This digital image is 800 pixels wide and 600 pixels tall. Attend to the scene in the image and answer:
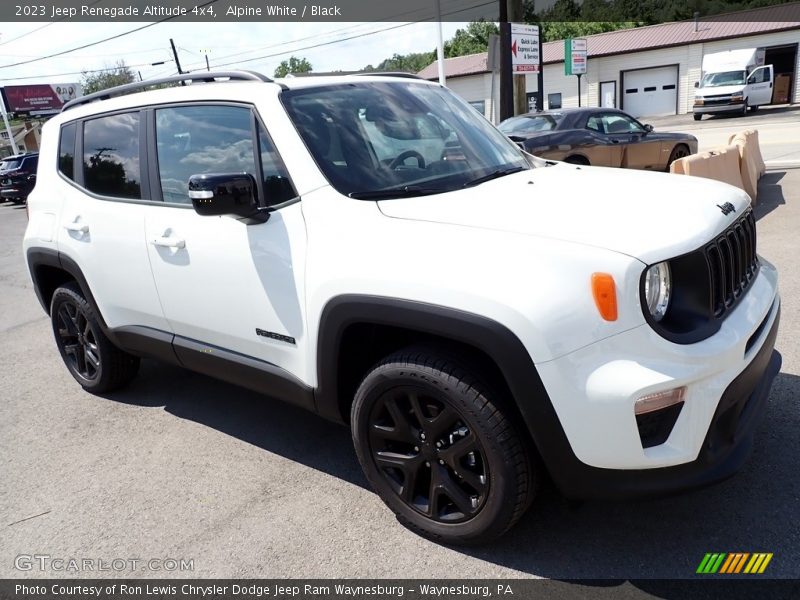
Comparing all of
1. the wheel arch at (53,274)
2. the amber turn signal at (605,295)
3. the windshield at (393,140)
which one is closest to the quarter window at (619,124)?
the windshield at (393,140)

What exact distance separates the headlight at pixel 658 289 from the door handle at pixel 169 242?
220 centimetres

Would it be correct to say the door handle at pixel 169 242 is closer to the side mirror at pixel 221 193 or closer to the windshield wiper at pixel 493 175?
the side mirror at pixel 221 193

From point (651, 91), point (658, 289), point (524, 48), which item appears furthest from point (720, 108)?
point (658, 289)

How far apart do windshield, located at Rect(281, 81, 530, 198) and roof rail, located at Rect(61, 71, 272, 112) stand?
1.09ft

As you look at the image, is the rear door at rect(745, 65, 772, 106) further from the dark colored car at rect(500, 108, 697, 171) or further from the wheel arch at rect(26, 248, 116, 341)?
the wheel arch at rect(26, 248, 116, 341)

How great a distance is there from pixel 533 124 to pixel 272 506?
9981 mm

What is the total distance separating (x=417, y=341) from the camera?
2.65 metres

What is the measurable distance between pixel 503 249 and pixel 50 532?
2531mm

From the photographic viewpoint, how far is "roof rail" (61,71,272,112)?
3.22 m

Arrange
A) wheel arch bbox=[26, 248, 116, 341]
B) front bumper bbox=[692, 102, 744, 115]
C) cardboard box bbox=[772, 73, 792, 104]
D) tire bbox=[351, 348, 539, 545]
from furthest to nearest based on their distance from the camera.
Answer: cardboard box bbox=[772, 73, 792, 104] < front bumper bbox=[692, 102, 744, 115] < wheel arch bbox=[26, 248, 116, 341] < tire bbox=[351, 348, 539, 545]

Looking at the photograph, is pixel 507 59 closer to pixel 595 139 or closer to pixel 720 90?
pixel 595 139

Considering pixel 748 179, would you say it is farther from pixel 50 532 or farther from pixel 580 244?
pixel 50 532

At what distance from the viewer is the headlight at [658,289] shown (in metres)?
2.20

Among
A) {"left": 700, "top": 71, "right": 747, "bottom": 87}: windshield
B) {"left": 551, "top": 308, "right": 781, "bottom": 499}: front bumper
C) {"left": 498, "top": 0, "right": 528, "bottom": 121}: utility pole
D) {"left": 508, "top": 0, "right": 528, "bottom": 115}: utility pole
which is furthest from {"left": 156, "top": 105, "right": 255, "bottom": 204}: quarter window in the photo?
{"left": 700, "top": 71, "right": 747, "bottom": 87}: windshield
